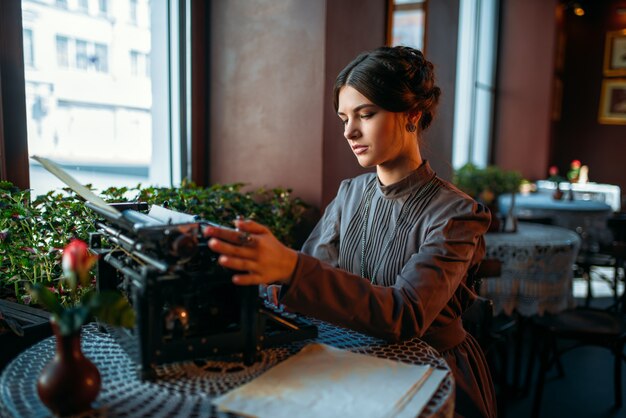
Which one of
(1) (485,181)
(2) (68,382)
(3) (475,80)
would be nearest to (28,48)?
(2) (68,382)

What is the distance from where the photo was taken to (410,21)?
151 inches

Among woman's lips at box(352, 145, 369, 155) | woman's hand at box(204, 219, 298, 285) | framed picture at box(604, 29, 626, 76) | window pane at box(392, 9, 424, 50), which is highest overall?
framed picture at box(604, 29, 626, 76)

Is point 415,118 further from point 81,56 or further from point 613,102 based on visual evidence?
point 613,102

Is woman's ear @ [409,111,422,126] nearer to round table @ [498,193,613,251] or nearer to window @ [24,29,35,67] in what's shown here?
window @ [24,29,35,67]

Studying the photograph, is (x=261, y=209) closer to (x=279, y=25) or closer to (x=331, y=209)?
(x=331, y=209)

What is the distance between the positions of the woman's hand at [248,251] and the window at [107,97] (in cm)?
151

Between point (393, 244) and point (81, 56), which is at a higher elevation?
point (81, 56)

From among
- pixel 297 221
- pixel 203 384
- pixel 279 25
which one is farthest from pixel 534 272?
pixel 203 384

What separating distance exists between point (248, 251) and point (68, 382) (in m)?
Answer: 0.39

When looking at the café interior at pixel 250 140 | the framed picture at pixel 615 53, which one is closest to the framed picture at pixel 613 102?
the framed picture at pixel 615 53

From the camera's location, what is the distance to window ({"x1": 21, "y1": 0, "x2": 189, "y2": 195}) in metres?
2.32

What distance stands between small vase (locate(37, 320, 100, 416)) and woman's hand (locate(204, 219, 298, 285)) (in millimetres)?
308

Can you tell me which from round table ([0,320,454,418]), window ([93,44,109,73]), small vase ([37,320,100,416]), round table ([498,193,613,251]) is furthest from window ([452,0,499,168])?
small vase ([37,320,100,416])

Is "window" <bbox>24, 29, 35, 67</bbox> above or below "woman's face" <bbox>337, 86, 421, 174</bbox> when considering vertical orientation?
above
